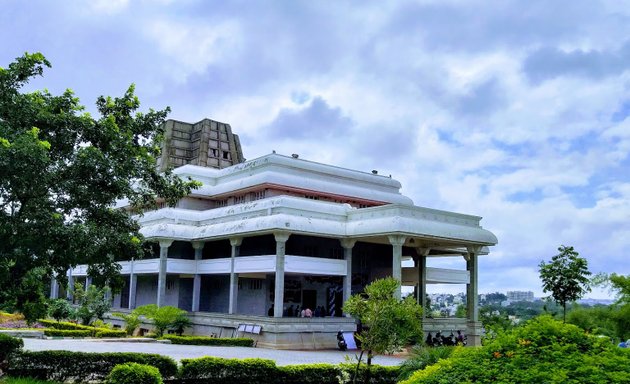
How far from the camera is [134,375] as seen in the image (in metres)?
13.2

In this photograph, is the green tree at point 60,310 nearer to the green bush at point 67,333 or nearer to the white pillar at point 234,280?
the green bush at point 67,333

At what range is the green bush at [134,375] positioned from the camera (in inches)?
517

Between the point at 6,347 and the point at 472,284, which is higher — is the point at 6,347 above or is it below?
below

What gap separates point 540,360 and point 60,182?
1199 cm

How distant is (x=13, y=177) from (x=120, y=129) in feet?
12.3

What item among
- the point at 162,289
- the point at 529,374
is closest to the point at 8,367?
the point at 529,374

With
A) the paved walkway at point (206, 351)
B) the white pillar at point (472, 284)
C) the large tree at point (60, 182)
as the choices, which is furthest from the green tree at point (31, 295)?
the white pillar at point (472, 284)

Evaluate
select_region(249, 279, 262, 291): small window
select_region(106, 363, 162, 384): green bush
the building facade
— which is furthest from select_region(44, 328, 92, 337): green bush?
select_region(106, 363, 162, 384): green bush

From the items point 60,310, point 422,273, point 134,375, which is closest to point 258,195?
point 422,273

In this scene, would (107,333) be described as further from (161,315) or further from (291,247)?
(291,247)

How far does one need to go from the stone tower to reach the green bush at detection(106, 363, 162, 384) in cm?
3502

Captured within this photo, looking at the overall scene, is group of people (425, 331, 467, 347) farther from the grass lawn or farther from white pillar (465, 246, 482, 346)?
the grass lawn

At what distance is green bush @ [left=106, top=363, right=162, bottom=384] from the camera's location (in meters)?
13.1

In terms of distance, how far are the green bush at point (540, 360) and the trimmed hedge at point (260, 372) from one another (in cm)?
762
